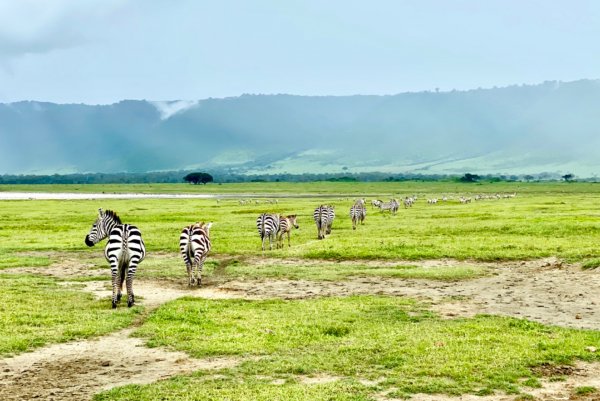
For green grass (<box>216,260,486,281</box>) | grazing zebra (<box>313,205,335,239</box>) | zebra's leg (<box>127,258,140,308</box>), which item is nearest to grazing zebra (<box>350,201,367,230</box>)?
grazing zebra (<box>313,205,335,239</box>)

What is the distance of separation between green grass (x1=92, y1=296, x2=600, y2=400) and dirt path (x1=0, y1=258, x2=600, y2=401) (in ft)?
2.11

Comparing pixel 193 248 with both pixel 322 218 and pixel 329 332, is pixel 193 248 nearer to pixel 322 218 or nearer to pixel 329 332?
pixel 329 332

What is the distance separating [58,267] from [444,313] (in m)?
20.2

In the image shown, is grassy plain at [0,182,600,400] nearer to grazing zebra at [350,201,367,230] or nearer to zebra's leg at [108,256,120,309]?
zebra's leg at [108,256,120,309]

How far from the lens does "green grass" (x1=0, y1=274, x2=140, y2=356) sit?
16562 millimetres

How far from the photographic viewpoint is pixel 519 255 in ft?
106

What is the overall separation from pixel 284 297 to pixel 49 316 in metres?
7.86

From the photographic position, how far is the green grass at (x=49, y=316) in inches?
652

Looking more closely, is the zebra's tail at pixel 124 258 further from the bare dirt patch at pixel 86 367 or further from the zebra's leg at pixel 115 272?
the bare dirt patch at pixel 86 367

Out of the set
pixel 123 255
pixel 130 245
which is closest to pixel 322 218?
pixel 130 245

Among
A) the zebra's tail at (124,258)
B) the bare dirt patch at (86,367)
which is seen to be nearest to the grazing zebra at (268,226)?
the zebra's tail at (124,258)

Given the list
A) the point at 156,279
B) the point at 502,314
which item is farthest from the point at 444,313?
the point at 156,279

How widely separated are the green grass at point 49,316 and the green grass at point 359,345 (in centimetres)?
144

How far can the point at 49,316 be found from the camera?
19.2 meters
